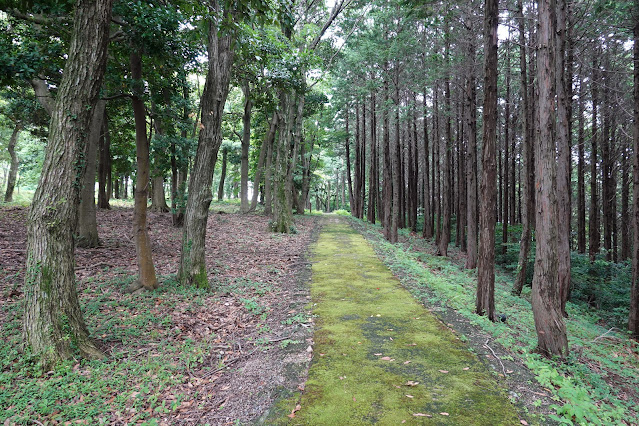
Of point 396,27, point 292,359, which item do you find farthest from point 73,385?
point 396,27

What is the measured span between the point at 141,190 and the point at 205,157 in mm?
1213

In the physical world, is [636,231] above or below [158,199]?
below

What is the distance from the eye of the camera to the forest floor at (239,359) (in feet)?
9.89

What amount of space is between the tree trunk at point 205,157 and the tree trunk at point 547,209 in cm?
488

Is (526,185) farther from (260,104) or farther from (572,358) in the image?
(260,104)

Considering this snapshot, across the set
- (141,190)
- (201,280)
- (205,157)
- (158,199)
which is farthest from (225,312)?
(158,199)

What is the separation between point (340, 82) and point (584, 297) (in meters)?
14.2

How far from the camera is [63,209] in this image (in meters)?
3.60

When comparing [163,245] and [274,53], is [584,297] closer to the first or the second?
[274,53]

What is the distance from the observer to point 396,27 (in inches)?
569

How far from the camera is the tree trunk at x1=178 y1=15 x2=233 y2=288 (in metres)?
6.16

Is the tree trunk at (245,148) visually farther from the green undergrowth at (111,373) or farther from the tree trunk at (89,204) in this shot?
the green undergrowth at (111,373)

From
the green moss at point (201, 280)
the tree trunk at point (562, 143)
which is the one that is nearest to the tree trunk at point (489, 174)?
the tree trunk at point (562, 143)

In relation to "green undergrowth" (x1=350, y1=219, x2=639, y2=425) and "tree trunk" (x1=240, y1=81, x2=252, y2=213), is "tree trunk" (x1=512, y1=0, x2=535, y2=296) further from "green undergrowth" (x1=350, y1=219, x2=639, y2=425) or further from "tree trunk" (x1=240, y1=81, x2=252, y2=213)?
"tree trunk" (x1=240, y1=81, x2=252, y2=213)
